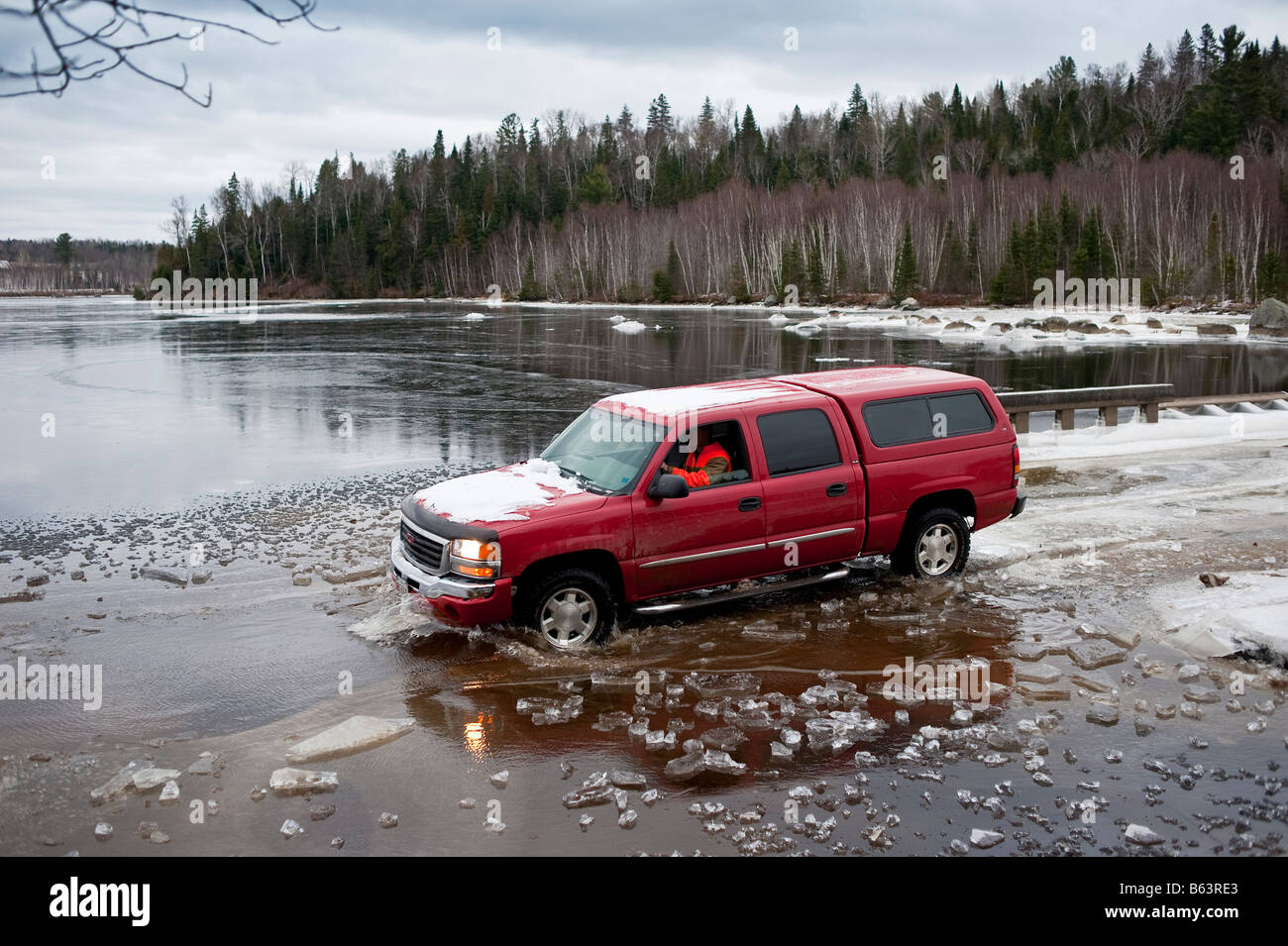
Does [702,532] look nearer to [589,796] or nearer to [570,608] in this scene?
[570,608]

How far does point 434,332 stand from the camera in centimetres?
6072

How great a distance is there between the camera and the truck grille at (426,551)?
25.5ft

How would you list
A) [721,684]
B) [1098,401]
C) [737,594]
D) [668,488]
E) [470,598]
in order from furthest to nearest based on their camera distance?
[1098,401]
[737,594]
[668,488]
[470,598]
[721,684]

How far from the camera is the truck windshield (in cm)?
827

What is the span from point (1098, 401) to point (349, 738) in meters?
15.5

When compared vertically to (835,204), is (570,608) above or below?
below

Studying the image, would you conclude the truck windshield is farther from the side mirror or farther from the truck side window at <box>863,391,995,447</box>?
the truck side window at <box>863,391,995,447</box>

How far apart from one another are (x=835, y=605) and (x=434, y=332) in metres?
54.4

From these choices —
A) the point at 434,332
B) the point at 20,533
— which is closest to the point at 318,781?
the point at 20,533

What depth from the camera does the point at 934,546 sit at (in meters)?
9.51

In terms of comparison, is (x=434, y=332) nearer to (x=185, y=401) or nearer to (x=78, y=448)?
(x=185, y=401)

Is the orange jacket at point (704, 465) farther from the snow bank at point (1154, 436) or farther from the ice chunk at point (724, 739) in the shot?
the snow bank at point (1154, 436)

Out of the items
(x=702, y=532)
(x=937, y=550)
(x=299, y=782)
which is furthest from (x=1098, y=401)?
(x=299, y=782)

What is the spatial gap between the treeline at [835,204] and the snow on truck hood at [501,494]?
68472 millimetres
